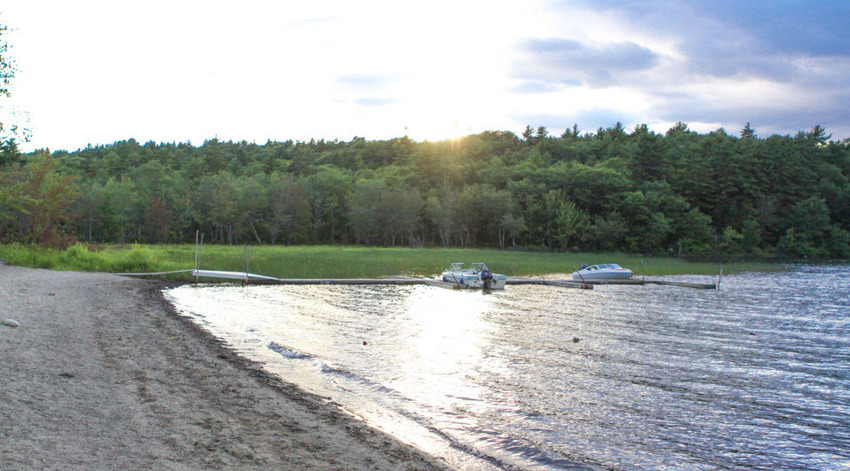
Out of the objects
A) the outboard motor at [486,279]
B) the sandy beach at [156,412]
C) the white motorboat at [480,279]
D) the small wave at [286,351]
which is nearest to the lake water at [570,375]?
the small wave at [286,351]

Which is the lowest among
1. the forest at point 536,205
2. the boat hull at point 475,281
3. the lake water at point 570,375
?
the lake water at point 570,375

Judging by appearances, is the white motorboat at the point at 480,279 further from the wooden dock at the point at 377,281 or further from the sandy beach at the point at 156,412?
the sandy beach at the point at 156,412

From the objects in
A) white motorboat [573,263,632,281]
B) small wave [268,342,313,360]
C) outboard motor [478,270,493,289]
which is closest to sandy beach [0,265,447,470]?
small wave [268,342,313,360]

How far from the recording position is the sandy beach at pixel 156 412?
19.4ft

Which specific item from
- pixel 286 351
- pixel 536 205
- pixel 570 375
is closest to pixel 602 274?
pixel 570 375

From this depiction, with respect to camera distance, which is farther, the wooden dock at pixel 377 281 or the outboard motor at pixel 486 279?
the outboard motor at pixel 486 279

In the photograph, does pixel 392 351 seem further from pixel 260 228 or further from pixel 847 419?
pixel 260 228

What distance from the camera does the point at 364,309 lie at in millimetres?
22844

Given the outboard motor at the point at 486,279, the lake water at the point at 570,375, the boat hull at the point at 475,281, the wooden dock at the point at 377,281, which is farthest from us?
the boat hull at the point at 475,281

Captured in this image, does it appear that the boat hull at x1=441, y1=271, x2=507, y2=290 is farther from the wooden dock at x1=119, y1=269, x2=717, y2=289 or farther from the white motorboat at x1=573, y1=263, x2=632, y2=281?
the white motorboat at x1=573, y1=263, x2=632, y2=281

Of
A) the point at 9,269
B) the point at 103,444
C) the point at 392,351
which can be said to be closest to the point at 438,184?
the point at 9,269

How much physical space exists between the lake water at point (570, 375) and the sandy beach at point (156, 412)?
0.86 metres

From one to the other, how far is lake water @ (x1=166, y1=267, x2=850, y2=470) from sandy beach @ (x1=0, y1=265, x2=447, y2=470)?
86 cm

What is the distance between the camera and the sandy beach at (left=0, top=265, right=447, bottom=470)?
5.90m
